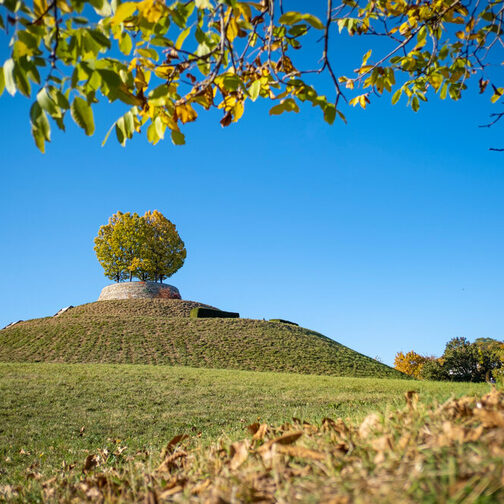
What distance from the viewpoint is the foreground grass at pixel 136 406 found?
5.52 metres

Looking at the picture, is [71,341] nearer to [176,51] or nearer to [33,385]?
[33,385]

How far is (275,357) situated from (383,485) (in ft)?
62.9

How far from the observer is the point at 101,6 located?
1.78 meters

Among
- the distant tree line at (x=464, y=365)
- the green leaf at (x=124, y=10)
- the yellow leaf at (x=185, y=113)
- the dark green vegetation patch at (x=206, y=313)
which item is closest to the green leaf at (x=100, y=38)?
the green leaf at (x=124, y=10)

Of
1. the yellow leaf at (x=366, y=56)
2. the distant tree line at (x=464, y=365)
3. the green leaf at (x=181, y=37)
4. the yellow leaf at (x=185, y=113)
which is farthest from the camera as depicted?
the distant tree line at (x=464, y=365)

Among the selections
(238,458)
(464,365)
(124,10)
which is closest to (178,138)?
(124,10)

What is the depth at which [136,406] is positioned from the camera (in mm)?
8930

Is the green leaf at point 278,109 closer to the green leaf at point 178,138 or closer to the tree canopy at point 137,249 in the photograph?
the green leaf at point 178,138

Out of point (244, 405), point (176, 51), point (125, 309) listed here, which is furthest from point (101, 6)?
point (125, 309)

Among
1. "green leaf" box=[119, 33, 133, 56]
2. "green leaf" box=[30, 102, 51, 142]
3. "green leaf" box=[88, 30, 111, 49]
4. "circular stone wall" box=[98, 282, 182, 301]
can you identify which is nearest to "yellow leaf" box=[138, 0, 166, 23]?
"green leaf" box=[119, 33, 133, 56]

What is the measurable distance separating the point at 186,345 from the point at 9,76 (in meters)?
20.4

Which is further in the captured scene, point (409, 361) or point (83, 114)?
point (409, 361)

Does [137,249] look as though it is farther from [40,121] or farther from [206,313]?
[40,121]

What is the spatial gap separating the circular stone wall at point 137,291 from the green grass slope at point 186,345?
9.19 m
